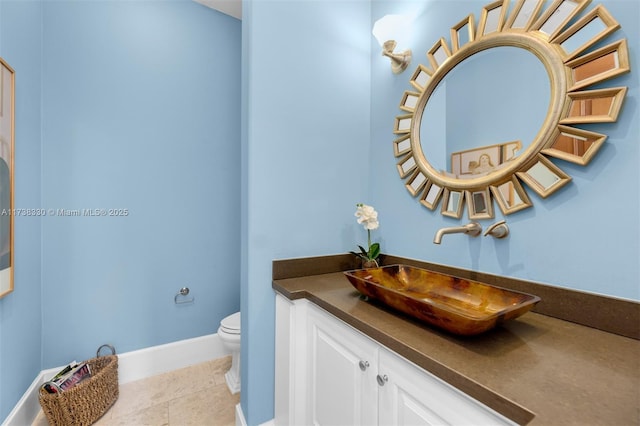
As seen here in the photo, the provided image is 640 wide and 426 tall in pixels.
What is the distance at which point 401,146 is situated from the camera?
147 cm

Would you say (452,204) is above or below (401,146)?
below

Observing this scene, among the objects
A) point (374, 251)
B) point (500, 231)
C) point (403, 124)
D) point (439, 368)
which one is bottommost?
point (439, 368)

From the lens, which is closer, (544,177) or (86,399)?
(544,177)

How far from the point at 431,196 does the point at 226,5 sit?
7.42 ft

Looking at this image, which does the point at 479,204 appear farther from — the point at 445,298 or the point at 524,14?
the point at 524,14

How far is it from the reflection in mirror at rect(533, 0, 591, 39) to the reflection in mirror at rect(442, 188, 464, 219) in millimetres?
625

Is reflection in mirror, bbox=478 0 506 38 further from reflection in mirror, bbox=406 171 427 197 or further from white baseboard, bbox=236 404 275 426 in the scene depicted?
white baseboard, bbox=236 404 275 426

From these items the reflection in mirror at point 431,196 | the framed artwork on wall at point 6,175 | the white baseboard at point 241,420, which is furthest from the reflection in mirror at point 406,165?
the framed artwork on wall at point 6,175

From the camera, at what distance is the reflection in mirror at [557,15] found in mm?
878

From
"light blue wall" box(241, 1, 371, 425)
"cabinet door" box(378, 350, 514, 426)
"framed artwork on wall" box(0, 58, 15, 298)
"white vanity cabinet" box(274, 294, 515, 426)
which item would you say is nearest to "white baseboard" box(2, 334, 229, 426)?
"framed artwork on wall" box(0, 58, 15, 298)

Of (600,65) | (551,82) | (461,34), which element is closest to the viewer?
(600,65)

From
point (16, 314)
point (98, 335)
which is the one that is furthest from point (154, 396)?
point (16, 314)

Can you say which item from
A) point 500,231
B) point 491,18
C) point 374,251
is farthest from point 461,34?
point 374,251

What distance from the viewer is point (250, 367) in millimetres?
1384
